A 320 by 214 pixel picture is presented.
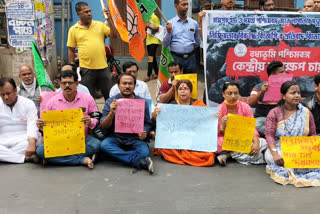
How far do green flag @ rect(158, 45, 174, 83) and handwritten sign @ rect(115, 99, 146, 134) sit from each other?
1405 millimetres

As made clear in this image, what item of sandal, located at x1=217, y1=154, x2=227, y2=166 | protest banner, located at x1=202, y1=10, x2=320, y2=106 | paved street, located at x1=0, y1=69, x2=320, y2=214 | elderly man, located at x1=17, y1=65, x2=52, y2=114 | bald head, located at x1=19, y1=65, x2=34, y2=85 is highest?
protest banner, located at x1=202, y1=10, x2=320, y2=106

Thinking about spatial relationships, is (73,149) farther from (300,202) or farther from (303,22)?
(303,22)

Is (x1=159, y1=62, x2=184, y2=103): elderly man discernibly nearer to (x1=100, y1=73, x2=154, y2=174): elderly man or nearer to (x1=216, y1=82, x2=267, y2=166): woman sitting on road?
(x1=100, y1=73, x2=154, y2=174): elderly man

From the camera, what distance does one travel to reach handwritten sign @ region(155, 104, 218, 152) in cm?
386

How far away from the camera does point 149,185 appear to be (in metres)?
3.34

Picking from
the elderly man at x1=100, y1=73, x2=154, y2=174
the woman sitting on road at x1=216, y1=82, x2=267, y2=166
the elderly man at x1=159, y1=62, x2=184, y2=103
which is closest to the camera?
the elderly man at x1=100, y1=73, x2=154, y2=174

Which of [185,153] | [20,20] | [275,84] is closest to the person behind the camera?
[185,153]

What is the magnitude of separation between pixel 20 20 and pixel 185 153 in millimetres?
4677

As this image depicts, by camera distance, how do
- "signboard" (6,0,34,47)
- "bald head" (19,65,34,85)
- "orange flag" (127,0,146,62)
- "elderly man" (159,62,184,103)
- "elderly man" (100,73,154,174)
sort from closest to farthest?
"elderly man" (100,73,154,174) < "bald head" (19,65,34,85) < "elderly man" (159,62,184,103) < "orange flag" (127,0,146,62) < "signboard" (6,0,34,47)

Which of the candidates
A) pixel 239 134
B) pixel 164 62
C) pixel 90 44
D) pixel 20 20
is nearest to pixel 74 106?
pixel 90 44

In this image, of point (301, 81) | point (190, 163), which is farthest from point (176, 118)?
point (301, 81)

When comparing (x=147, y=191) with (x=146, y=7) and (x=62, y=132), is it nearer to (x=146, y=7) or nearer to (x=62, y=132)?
(x=62, y=132)

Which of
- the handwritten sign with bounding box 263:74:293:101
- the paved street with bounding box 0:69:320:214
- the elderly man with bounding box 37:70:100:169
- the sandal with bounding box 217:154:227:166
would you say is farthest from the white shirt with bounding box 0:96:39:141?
the handwritten sign with bounding box 263:74:293:101

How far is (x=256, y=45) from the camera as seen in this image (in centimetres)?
454
